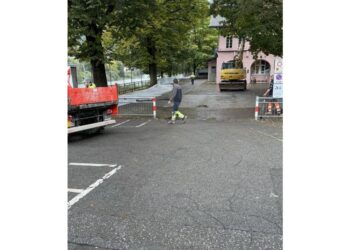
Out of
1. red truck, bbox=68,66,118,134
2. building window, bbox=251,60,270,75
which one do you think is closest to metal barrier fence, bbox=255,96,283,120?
red truck, bbox=68,66,118,134

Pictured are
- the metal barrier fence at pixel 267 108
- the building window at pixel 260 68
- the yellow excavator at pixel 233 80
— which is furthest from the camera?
the building window at pixel 260 68

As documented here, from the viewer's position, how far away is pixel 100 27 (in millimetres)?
12711

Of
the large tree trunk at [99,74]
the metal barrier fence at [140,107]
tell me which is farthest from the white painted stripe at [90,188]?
the large tree trunk at [99,74]

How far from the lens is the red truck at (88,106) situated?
782cm

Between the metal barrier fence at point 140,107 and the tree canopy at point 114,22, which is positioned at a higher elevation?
the tree canopy at point 114,22

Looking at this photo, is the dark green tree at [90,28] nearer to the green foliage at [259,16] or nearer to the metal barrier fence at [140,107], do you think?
the metal barrier fence at [140,107]

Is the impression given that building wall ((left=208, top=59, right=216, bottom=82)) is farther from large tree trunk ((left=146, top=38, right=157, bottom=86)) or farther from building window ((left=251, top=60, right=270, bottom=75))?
large tree trunk ((left=146, top=38, right=157, bottom=86))

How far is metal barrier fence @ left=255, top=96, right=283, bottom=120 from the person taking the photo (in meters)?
11.2

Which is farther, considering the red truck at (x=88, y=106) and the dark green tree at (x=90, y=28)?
the dark green tree at (x=90, y=28)

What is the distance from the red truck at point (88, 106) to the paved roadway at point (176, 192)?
596mm

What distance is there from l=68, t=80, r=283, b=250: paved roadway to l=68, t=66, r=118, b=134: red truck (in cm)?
60

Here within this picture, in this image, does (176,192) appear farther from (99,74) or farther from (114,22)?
(99,74)

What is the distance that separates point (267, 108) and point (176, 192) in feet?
27.2

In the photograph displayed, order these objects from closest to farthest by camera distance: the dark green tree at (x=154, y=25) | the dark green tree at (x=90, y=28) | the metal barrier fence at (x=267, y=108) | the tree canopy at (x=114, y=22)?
the dark green tree at (x=90, y=28), the tree canopy at (x=114, y=22), the metal barrier fence at (x=267, y=108), the dark green tree at (x=154, y=25)
